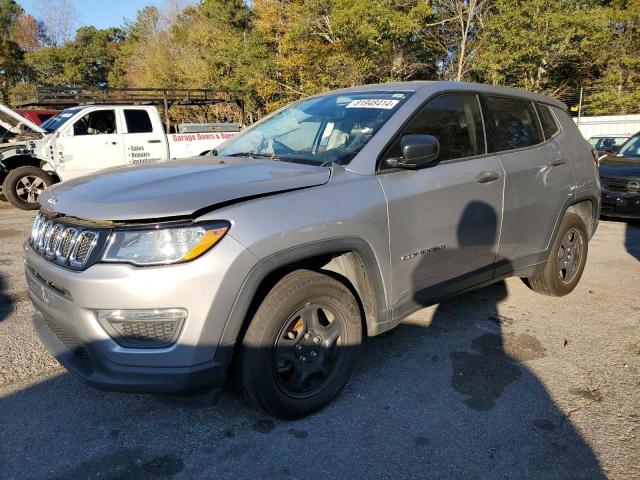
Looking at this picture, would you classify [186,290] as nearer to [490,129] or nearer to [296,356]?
[296,356]

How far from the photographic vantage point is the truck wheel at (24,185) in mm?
9123

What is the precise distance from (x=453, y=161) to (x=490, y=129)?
1.92 feet

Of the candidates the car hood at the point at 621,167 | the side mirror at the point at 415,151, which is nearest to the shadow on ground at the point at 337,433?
the side mirror at the point at 415,151

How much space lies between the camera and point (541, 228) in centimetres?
385

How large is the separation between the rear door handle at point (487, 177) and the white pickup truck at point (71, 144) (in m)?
6.50

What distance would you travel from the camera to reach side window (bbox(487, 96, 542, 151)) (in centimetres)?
358

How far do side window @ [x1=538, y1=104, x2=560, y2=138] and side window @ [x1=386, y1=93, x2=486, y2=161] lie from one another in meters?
0.96

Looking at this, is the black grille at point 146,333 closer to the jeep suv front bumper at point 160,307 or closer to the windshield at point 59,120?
the jeep suv front bumper at point 160,307

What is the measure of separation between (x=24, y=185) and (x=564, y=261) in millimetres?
9436

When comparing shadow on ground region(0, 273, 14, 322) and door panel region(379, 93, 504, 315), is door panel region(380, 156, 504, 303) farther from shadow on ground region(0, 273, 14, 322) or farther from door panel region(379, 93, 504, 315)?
shadow on ground region(0, 273, 14, 322)

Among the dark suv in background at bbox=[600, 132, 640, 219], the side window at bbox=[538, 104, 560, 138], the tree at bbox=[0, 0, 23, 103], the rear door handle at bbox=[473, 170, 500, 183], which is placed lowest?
the dark suv in background at bbox=[600, 132, 640, 219]

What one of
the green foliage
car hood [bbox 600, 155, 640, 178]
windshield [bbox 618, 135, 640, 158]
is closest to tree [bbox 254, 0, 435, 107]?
the green foliage

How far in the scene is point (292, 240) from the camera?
2.28 metres

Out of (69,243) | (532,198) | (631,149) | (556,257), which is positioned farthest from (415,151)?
(631,149)
